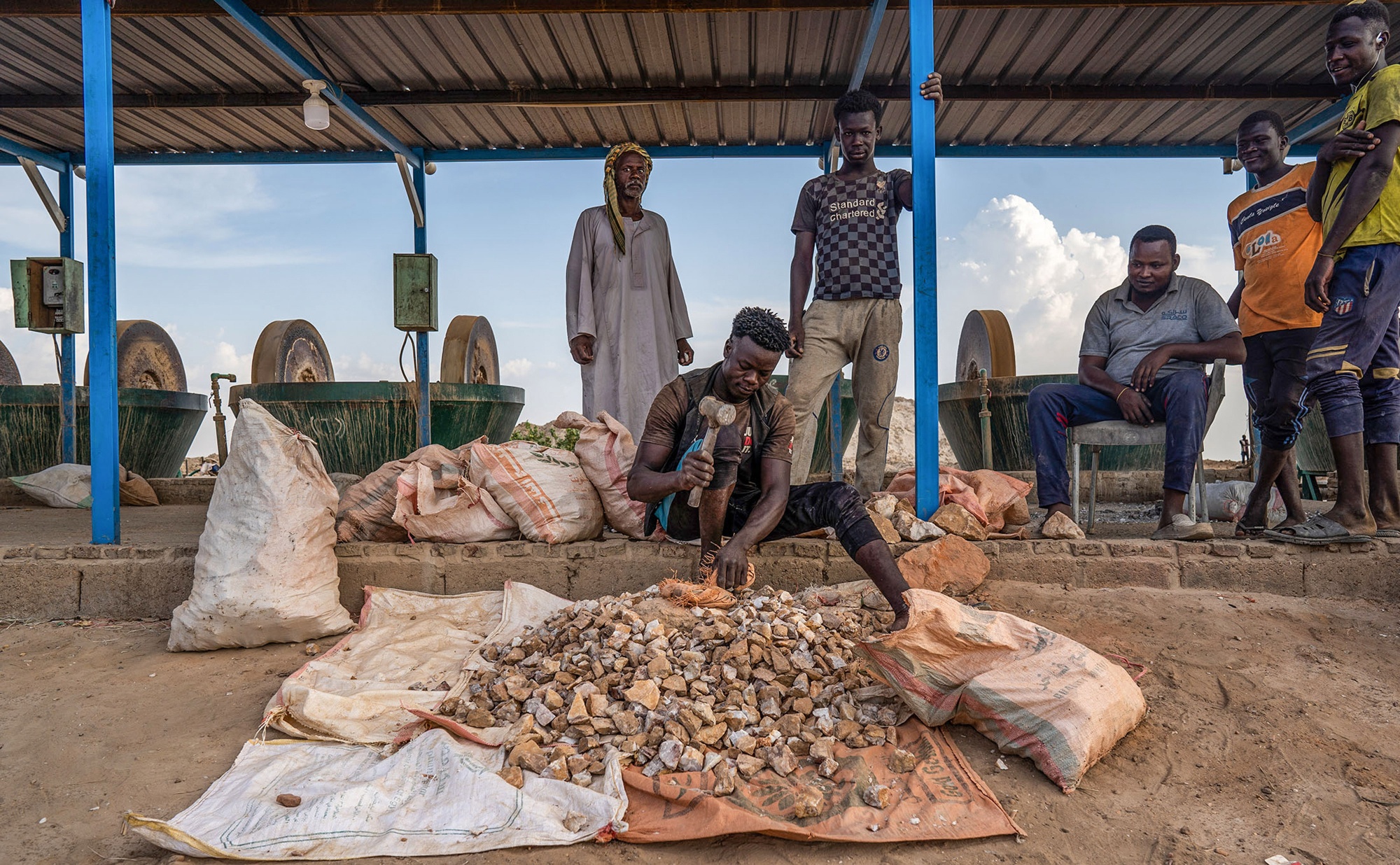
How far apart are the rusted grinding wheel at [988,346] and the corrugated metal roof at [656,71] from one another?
143 centimetres

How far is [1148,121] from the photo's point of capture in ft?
19.4

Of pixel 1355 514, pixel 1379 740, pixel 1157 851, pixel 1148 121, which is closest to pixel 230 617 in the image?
pixel 1157 851

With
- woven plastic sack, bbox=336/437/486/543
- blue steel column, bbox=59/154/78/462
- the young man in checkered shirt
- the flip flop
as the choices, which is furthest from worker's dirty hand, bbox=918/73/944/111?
blue steel column, bbox=59/154/78/462

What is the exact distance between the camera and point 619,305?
4340 mm

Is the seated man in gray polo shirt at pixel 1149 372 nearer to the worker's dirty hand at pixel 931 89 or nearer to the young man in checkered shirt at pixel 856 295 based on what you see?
the young man in checkered shirt at pixel 856 295

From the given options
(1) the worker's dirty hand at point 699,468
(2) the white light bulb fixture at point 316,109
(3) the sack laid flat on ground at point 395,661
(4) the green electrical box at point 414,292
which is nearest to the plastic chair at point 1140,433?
(1) the worker's dirty hand at point 699,468

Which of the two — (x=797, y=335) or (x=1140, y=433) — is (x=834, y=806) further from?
(x=1140, y=433)

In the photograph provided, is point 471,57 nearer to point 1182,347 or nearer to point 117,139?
point 117,139

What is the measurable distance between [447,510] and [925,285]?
2.25m

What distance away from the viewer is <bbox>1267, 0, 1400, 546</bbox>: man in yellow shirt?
304cm

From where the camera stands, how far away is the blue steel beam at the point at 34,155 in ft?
20.0

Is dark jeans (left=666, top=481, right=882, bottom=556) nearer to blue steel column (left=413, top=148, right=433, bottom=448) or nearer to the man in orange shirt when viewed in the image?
the man in orange shirt

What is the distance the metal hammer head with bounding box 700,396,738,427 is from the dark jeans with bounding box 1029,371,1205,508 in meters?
1.76

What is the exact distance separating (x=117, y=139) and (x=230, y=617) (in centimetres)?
530
